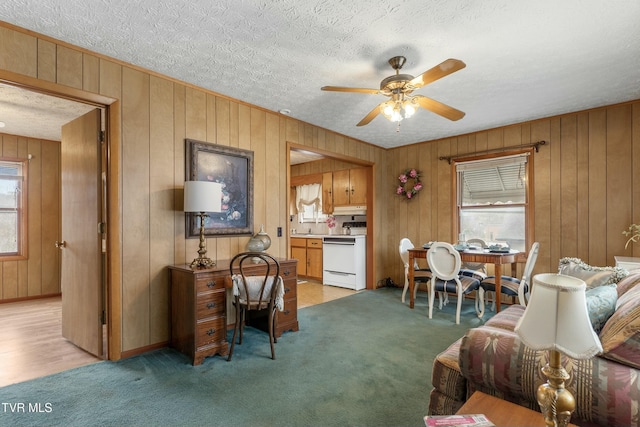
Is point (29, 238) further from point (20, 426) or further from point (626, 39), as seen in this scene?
point (626, 39)

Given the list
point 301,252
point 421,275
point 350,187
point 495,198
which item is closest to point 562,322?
point 421,275

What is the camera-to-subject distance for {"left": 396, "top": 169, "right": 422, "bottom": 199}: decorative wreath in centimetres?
546

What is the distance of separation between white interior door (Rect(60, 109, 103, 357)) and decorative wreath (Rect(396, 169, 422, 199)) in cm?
440

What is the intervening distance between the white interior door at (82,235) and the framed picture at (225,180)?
30.0 inches

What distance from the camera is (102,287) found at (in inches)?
109

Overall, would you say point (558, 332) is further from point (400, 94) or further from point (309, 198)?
point (309, 198)

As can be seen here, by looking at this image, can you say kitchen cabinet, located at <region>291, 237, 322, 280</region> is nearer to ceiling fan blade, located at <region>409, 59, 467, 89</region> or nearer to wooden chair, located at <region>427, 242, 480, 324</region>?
wooden chair, located at <region>427, 242, 480, 324</region>

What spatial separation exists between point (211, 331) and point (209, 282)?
412mm

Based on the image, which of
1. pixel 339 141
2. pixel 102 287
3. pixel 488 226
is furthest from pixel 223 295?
pixel 488 226

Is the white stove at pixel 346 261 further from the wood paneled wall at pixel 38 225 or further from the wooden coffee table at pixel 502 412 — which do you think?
the wood paneled wall at pixel 38 225

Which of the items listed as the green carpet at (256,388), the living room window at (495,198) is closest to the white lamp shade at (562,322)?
the green carpet at (256,388)

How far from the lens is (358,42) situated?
245 cm

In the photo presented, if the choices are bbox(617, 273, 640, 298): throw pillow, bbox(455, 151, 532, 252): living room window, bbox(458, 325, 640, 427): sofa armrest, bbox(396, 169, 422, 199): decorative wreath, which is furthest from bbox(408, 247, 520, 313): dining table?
bbox(458, 325, 640, 427): sofa armrest

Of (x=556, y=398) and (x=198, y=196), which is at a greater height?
(x=198, y=196)
